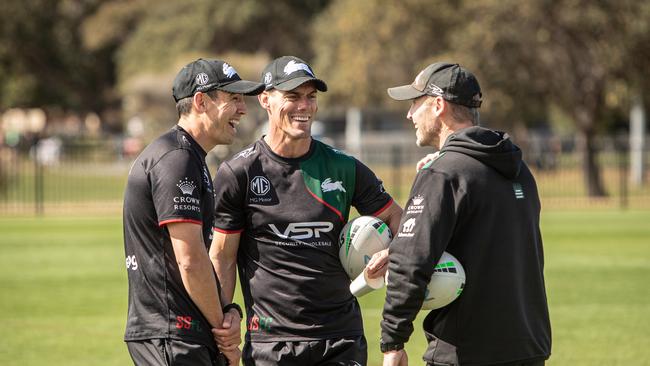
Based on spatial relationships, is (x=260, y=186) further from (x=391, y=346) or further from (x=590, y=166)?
(x=590, y=166)

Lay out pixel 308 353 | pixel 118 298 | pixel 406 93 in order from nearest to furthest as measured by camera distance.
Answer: pixel 406 93 → pixel 308 353 → pixel 118 298

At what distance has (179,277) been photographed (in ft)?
16.4

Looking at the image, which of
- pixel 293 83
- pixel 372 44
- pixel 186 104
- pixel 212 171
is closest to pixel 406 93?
pixel 293 83

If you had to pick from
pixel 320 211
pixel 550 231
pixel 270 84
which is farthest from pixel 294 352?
pixel 550 231

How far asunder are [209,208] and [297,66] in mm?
1100

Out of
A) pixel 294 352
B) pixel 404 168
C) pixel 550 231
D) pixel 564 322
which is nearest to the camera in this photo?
pixel 294 352

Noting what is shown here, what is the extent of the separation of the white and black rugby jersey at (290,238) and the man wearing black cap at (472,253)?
36.7 inches

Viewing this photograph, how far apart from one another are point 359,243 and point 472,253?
3.40 ft

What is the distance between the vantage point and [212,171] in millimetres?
39188

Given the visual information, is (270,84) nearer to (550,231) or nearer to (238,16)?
(550,231)

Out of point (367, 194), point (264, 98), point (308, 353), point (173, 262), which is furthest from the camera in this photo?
point (367, 194)

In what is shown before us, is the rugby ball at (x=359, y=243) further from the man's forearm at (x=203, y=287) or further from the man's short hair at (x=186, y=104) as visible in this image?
the man's short hair at (x=186, y=104)

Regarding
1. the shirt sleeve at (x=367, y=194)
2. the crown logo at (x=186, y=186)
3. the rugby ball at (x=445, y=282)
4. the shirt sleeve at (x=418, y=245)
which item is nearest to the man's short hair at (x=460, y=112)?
the shirt sleeve at (x=418, y=245)

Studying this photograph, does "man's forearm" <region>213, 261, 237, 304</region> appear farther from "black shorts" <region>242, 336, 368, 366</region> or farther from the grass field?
the grass field
